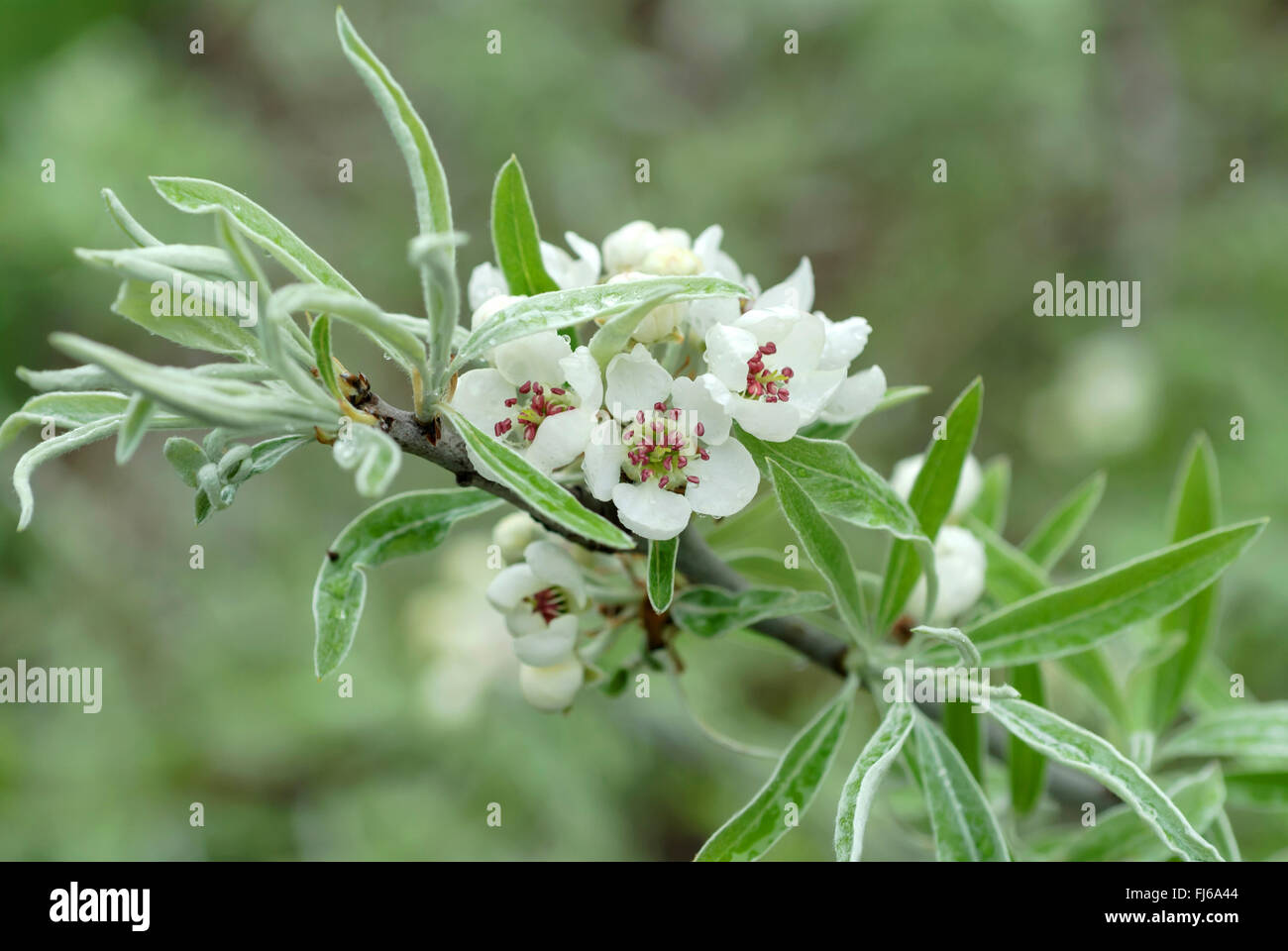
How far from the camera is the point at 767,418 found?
3.83 ft

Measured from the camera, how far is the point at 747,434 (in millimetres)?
1260

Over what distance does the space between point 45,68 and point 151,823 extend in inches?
134

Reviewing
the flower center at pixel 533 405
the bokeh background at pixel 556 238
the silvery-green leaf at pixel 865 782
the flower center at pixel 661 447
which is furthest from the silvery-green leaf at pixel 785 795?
the bokeh background at pixel 556 238

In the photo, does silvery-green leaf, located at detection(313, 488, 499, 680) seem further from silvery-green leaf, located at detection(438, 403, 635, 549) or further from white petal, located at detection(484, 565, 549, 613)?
silvery-green leaf, located at detection(438, 403, 635, 549)

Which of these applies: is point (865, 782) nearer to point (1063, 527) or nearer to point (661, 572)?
point (661, 572)

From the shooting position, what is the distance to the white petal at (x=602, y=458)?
1.16 metres

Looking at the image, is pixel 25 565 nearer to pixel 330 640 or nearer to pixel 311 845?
pixel 311 845

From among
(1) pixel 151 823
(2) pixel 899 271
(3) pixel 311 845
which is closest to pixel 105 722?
(1) pixel 151 823

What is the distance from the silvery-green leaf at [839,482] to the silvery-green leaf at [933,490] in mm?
273

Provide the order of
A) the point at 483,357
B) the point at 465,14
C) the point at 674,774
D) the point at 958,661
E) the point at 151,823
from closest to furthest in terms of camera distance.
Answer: the point at 483,357, the point at 958,661, the point at 151,823, the point at 674,774, the point at 465,14

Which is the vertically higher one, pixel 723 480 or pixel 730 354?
pixel 730 354

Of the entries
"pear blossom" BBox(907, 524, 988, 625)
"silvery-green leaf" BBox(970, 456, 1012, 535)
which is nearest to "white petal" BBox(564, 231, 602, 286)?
"pear blossom" BBox(907, 524, 988, 625)

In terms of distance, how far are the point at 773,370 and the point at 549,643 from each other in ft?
1.59

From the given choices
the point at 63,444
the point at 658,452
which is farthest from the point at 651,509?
the point at 63,444
